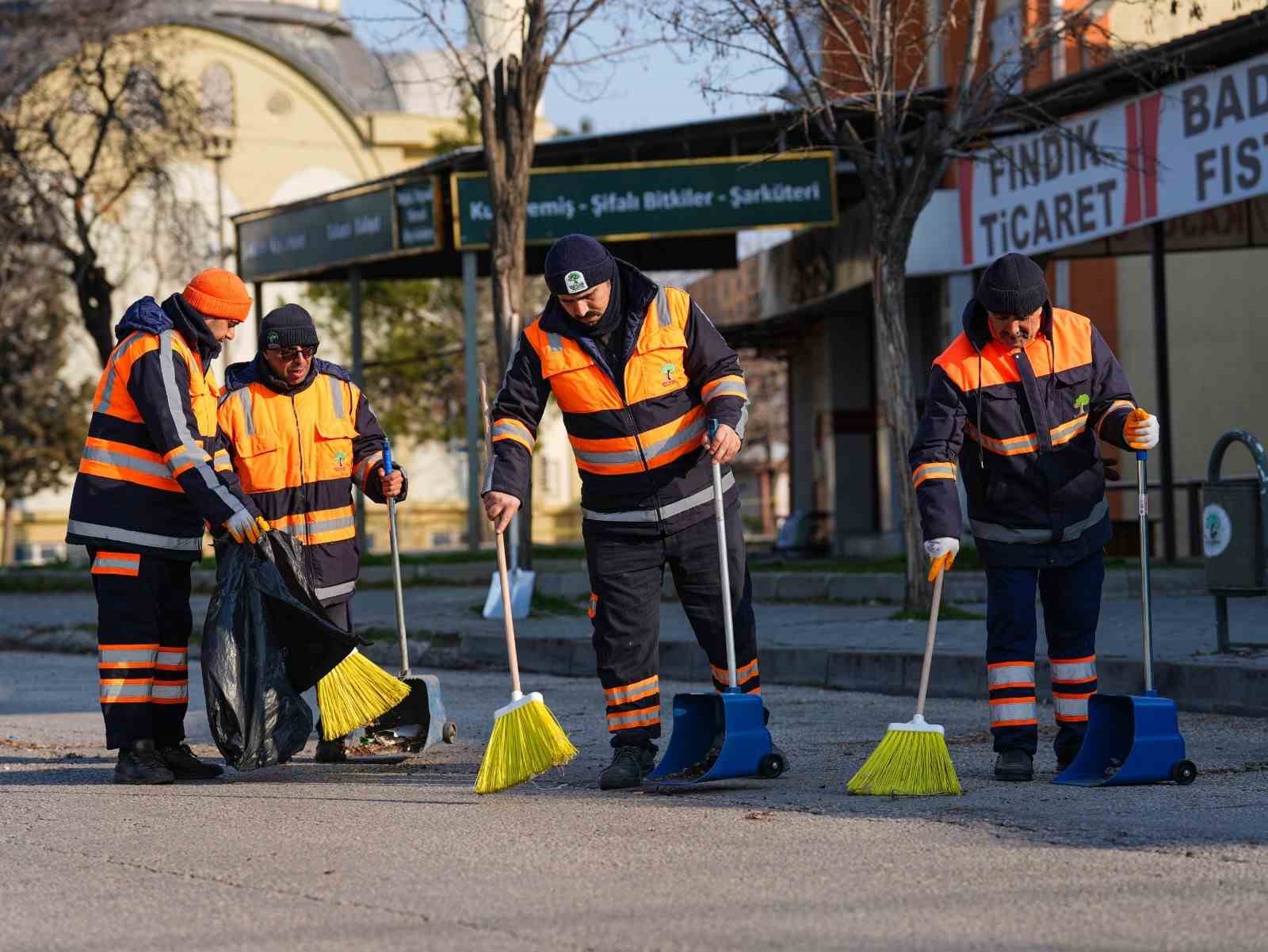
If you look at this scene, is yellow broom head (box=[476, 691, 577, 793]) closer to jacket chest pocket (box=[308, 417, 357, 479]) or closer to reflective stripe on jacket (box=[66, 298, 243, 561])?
reflective stripe on jacket (box=[66, 298, 243, 561])

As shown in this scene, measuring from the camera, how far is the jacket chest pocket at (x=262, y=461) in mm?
8188

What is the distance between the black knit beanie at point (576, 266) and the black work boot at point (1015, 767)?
219 cm

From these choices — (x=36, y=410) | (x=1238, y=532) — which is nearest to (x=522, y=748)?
(x=1238, y=532)

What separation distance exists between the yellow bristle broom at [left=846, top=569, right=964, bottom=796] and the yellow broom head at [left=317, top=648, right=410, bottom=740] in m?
2.20

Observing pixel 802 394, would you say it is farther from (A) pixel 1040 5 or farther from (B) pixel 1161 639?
(B) pixel 1161 639

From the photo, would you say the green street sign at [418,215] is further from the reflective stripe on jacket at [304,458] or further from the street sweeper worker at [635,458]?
the street sweeper worker at [635,458]

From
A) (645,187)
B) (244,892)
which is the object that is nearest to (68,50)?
(645,187)

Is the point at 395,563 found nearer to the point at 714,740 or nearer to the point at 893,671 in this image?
the point at 714,740

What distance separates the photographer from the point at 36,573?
84.6ft

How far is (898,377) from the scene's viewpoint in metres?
15.1

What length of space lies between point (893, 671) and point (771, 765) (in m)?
4.49

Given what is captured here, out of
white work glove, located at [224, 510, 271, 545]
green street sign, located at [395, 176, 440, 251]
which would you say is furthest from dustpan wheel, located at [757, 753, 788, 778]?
green street sign, located at [395, 176, 440, 251]

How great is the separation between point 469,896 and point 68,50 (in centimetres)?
2421

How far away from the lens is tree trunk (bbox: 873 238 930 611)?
15.0 m
